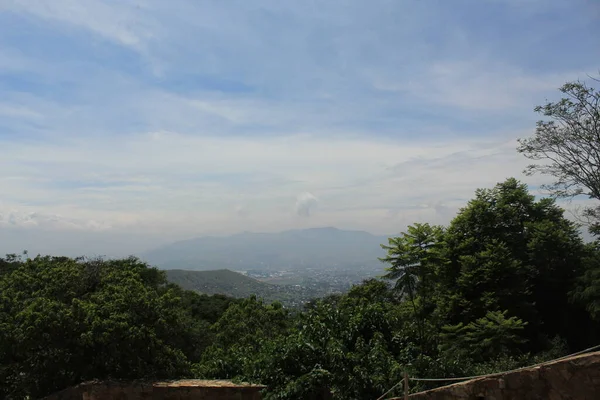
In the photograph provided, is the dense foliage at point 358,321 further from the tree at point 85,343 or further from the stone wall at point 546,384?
the stone wall at point 546,384

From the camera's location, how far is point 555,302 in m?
18.0

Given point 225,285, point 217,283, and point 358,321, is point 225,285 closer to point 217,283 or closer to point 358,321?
point 217,283

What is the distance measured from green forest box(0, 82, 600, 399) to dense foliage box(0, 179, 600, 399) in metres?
0.04

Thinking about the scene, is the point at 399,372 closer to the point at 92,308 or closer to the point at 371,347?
the point at 371,347

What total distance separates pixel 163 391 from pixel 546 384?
25.5 feet

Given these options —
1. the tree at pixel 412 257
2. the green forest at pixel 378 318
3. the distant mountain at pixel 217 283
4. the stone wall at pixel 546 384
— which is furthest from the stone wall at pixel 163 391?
the distant mountain at pixel 217 283

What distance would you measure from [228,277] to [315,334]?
14152 cm

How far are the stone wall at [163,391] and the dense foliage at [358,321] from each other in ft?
1.59

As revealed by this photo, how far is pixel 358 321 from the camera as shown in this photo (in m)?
10.5

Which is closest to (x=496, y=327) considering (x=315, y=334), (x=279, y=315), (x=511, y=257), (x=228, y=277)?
(x=511, y=257)

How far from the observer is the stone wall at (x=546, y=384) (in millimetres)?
4758

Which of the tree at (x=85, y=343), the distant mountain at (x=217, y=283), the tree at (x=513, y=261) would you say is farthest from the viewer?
the distant mountain at (x=217, y=283)

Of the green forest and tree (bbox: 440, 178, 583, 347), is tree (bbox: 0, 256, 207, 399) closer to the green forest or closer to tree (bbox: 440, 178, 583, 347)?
the green forest

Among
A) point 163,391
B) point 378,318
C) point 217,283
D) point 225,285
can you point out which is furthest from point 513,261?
point 217,283
